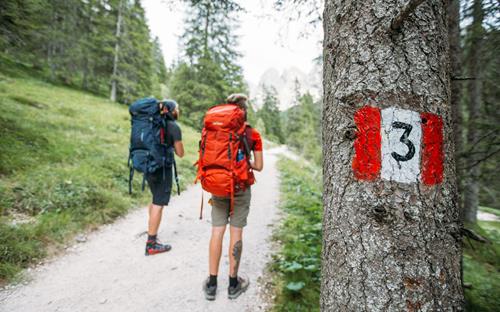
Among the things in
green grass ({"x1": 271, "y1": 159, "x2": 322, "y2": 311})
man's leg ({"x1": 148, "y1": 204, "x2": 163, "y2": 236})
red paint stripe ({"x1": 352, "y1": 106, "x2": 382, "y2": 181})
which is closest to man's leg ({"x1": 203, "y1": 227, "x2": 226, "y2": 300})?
green grass ({"x1": 271, "y1": 159, "x2": 322, "y2": 311})

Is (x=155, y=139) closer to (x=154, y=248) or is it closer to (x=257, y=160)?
(x=257, y=160)

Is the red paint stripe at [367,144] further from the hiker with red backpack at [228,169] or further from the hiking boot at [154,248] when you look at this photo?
the hiking boot at [154,248]

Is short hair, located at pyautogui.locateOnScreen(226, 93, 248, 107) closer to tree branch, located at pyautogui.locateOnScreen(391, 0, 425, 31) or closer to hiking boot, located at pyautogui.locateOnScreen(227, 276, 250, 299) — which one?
tree branch, located at pyautogui.locateOnScreen(391, 0, 425, 31)

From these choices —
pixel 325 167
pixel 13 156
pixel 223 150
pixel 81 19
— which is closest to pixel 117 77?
pixel 81 19

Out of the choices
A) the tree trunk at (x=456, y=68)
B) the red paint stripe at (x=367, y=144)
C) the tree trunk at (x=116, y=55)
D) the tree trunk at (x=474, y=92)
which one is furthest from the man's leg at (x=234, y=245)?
the tree trunk at (x=116, y=55)

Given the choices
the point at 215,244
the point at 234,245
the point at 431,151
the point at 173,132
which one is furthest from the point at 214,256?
the point at 431,151

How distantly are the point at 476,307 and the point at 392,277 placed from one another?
1.44 meters

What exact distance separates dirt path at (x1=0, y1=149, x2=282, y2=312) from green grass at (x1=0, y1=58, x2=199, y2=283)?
345 mm

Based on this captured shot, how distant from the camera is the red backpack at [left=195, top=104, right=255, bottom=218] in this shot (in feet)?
8.07

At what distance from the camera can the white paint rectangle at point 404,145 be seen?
43.5 inches

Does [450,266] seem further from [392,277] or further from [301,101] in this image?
[301,101]

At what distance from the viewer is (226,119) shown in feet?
8.07

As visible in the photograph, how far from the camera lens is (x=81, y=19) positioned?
2230cm

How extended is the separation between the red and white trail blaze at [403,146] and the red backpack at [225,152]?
1.52 metres
